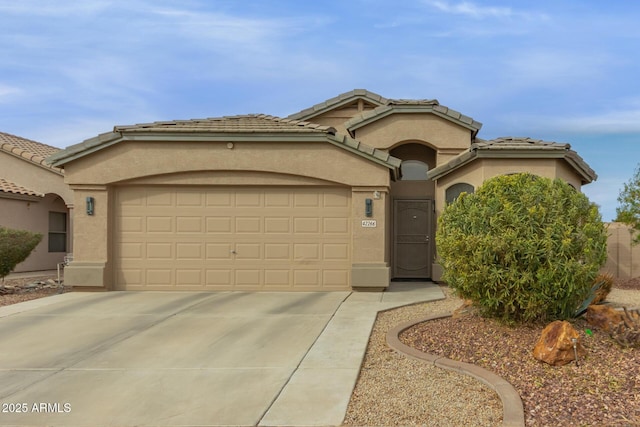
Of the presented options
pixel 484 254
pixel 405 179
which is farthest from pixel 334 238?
pixel 484 254

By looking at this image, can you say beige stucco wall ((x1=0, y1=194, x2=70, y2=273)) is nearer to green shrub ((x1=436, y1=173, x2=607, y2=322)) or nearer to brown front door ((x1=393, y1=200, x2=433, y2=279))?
brown front door ((x1=393, y1=200, x2=433, y2=279))

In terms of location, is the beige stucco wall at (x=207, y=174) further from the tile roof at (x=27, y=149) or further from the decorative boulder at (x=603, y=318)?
the tile roof at (x=27, y=149)

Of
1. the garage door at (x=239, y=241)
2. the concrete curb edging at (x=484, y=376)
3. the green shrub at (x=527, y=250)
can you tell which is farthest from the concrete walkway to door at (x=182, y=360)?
the green shrub at (x=527, y=250)

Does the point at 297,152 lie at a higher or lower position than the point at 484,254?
higher

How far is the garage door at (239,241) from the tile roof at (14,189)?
7865mm

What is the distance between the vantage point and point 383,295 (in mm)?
12125

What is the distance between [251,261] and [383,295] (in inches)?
129

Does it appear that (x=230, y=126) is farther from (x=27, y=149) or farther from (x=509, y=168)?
(x=27, y=149)

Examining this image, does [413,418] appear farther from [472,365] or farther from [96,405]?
[96,405]

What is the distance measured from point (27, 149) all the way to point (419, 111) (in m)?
15.4

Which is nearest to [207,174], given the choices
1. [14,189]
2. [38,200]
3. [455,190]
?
[455,190]

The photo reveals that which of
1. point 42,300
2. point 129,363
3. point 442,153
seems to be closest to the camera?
point 129,363

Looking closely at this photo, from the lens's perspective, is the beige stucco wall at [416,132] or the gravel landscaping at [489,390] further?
the beige stucco wall at [416,132]

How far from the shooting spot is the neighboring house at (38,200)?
18891 millimetres
